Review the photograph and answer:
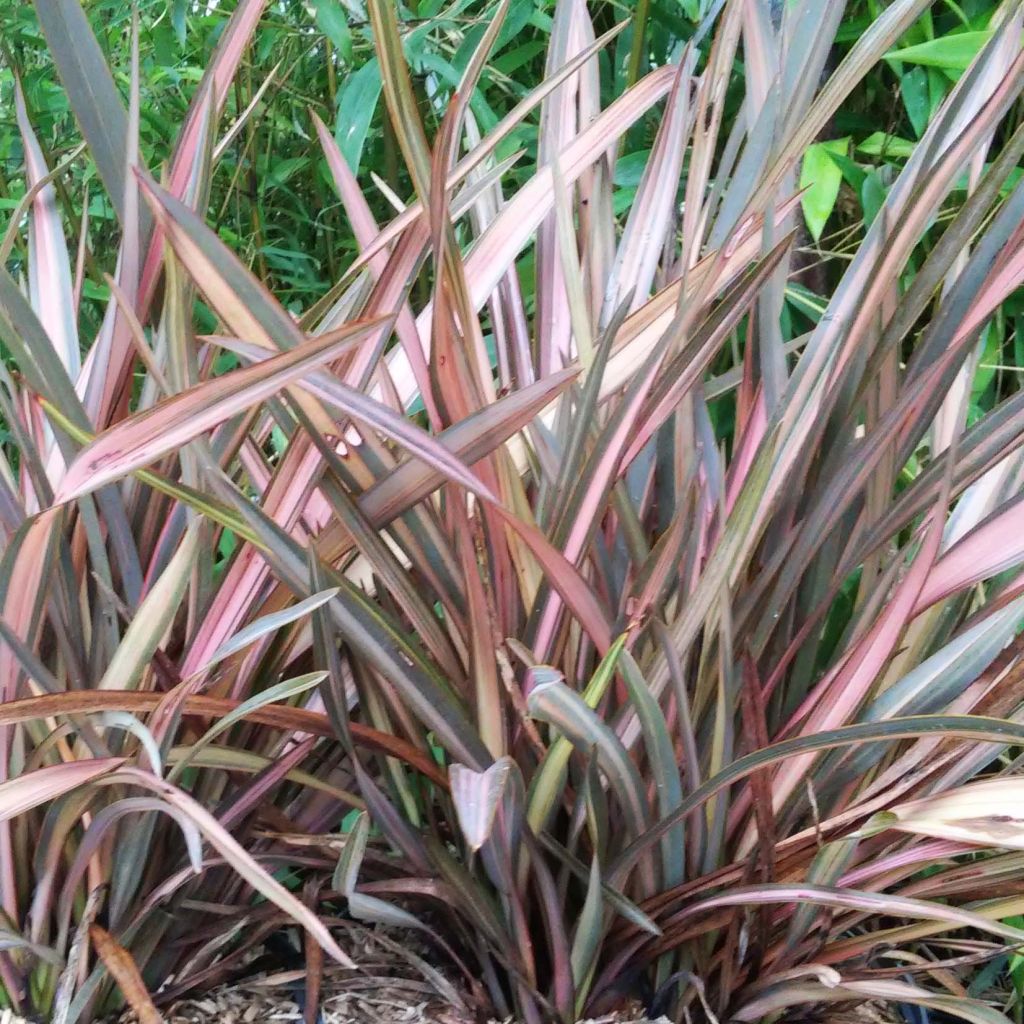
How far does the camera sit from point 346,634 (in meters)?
0.44

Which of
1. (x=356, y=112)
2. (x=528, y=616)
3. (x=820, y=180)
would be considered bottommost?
(x=528, y=616)

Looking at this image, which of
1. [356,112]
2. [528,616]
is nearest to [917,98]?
[356,112]

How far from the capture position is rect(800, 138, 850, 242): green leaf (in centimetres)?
75

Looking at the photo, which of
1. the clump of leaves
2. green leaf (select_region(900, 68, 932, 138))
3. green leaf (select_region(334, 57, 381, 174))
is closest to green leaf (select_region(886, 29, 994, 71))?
green leaf (select_region(900, 68, 932, 138))

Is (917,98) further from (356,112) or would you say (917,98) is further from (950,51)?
(356,112)

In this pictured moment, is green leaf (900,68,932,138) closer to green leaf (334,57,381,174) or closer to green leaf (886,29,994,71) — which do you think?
green leaf (886,29,994,71)

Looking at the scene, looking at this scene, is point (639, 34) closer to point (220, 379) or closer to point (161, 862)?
point (220, 379)

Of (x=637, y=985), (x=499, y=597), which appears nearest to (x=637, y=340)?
(x=499, y=597)

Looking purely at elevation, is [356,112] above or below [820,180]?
above

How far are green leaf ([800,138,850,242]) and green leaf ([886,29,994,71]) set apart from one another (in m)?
0.08

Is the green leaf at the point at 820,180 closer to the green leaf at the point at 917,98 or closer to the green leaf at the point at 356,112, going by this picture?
the green leaf at the point at 917,98

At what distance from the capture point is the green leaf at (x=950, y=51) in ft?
2.54

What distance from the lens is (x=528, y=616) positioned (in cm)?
49

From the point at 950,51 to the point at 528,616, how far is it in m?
0.62
